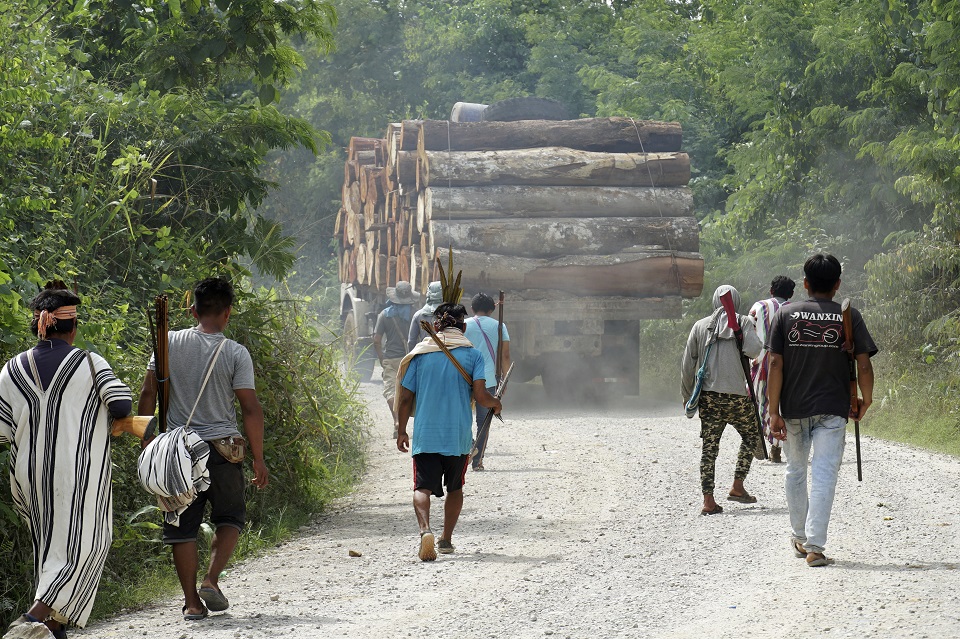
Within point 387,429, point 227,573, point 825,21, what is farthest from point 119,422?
point 825,21

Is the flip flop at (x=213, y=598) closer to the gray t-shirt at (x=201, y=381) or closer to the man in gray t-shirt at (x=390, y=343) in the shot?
the gray t-shirt at (x=201, y=381)

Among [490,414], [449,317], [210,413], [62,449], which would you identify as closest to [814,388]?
[449,317]

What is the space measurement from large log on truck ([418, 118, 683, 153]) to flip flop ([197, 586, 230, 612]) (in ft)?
37.8

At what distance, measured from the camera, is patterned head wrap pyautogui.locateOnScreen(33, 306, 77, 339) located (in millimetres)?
5293

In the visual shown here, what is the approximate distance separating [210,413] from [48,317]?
1.00 metres

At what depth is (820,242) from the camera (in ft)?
60.5

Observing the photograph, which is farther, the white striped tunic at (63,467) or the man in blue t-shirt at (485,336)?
the man in blue t-shirt at (485,336)

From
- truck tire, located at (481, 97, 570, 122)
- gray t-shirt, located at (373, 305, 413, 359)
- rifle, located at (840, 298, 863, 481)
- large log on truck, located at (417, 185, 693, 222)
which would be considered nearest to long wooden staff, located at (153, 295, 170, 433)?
rifle, located at (840, 298, 863, 481)

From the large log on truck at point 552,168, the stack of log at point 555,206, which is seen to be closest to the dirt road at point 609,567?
the stack of log at point 555,206

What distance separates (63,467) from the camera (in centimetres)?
520

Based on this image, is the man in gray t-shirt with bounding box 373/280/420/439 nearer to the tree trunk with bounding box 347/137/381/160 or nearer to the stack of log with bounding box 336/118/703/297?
the stack of log with bounding box 336/118/703/297

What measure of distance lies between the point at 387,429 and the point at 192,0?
7.03 meters

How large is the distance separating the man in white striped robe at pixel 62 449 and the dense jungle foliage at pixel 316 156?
0.88 meters

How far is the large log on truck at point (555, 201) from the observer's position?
52.6 feet
